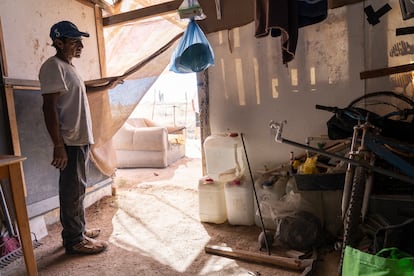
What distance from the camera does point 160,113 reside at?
8281 mm

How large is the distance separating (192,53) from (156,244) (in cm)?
151

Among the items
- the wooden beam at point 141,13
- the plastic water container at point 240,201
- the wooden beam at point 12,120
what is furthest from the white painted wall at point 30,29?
the plastic water container at point 240,201

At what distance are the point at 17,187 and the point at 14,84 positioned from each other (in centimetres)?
100

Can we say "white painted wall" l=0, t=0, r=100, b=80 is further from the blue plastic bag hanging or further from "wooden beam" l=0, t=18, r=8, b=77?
the blue plastic bag hanging

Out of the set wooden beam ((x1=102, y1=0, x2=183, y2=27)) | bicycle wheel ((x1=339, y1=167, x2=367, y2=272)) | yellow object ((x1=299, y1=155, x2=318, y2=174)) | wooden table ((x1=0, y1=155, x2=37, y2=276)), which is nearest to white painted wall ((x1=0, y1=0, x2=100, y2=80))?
wooden beam ((x1=102, y1=0, x2=183, y2=27))

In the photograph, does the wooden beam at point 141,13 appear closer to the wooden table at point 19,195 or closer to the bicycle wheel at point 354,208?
the wooden table at point 19,195

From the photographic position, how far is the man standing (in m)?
1.95

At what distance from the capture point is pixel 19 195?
64.2 inches

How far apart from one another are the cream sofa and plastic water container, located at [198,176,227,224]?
7.88ft

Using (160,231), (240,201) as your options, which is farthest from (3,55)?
(240,201)

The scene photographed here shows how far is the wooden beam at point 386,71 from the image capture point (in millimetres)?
1978

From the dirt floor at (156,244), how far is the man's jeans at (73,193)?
0.54ft

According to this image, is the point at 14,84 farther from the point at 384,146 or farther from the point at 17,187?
the point at 384,146

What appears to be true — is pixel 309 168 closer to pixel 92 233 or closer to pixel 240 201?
pixel 240 201
